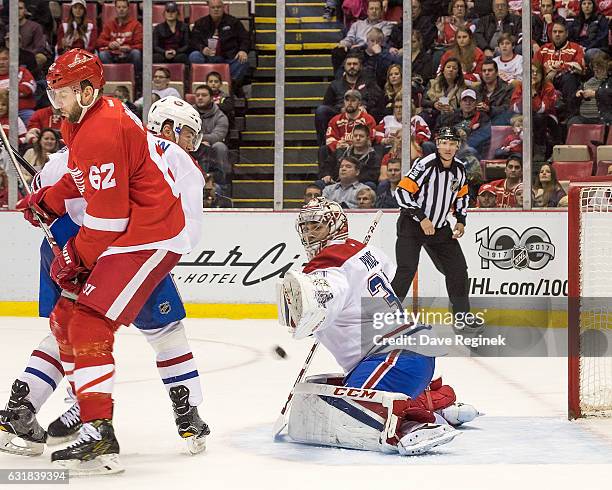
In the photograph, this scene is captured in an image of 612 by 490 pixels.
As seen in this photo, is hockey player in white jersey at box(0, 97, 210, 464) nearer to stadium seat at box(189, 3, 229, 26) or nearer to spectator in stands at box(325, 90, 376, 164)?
spectator in stands at box(325, 90, 376, 164)

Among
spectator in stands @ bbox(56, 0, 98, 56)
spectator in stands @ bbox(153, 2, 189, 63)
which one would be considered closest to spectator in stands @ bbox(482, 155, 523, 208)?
spectator in stands @ bbox(153, 2, 189, 63)

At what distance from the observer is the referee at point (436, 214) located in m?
6.44

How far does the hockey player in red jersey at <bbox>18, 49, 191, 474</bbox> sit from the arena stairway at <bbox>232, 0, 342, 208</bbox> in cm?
462

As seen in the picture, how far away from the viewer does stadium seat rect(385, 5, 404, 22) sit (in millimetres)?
7996

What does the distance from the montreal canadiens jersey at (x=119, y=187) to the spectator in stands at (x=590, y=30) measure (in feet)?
17.9

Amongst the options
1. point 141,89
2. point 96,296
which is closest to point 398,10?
point 141,89

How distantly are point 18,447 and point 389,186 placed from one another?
15.4 feet

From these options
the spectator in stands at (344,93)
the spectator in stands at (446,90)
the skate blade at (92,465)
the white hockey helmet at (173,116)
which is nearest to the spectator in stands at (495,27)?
the spectator in stands at (446,90)

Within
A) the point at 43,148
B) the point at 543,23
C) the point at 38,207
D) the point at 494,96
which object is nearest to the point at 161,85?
the point at 43,148

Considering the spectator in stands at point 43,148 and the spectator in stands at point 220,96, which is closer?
the spectator in stands at point 43,148

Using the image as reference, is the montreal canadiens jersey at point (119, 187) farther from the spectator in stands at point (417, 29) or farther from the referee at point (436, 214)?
the spectator in stands at point (417, 29)

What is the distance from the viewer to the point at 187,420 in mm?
3252

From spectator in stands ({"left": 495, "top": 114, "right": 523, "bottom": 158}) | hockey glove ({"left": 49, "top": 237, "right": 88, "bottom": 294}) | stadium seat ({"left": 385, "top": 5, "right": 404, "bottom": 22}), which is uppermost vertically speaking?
stadium seat ({"left": 385, "top": 5, "right": 404, "bottom": 22})

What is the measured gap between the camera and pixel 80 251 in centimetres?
304
